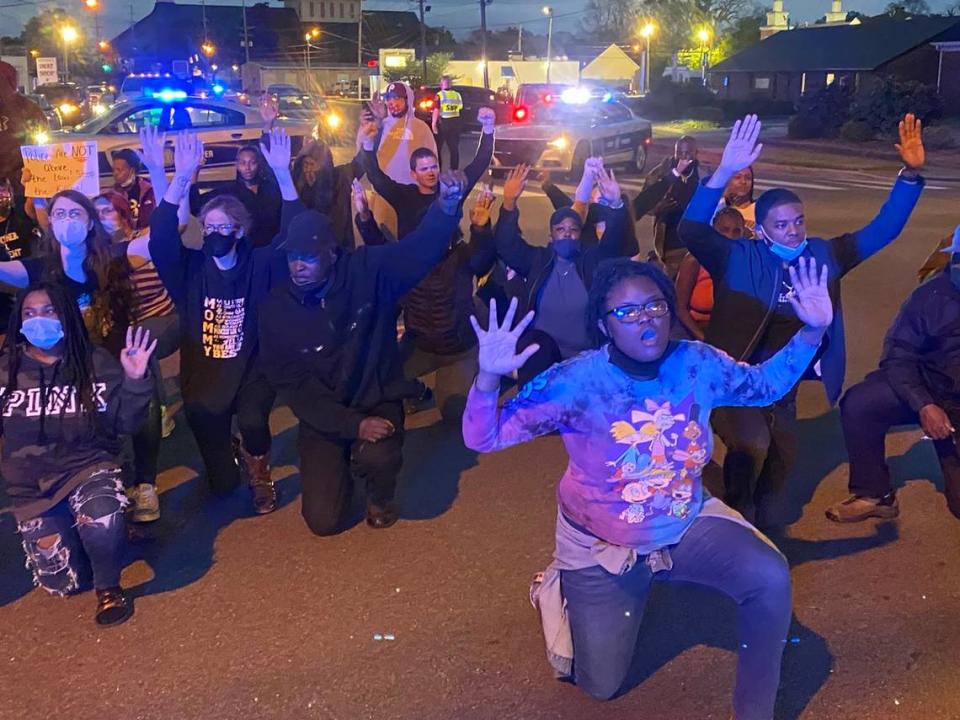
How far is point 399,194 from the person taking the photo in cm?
694

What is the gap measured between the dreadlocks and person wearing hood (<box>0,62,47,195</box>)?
334cm

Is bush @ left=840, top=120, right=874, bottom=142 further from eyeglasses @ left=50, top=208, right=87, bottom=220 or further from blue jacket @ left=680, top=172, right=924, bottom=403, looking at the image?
eyeglasses @ left=50, top=208, right=87, bottom=220

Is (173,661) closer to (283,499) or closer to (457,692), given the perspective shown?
(457,692)

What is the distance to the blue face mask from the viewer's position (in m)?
4.11

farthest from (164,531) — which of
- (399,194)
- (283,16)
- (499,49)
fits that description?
(499,49)

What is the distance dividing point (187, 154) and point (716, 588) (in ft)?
10.8

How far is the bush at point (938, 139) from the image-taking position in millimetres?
27797

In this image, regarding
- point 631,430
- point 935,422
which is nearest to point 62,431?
point 631,430

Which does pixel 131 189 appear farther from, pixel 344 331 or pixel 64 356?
pixel 64 356

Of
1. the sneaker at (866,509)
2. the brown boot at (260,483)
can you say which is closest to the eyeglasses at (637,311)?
the sneaker at (866,509)

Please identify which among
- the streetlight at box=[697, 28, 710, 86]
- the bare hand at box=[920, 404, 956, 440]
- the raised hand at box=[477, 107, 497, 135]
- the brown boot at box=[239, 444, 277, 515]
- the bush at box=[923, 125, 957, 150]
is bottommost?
the brown boot at box=[239, 444, 277, 515]

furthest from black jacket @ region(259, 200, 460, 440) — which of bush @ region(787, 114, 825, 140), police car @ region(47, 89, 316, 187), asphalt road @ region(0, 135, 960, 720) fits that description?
bush @ region(787, 114, 825, 140)

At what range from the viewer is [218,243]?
493 cm

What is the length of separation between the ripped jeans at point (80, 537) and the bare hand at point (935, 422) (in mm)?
3480
